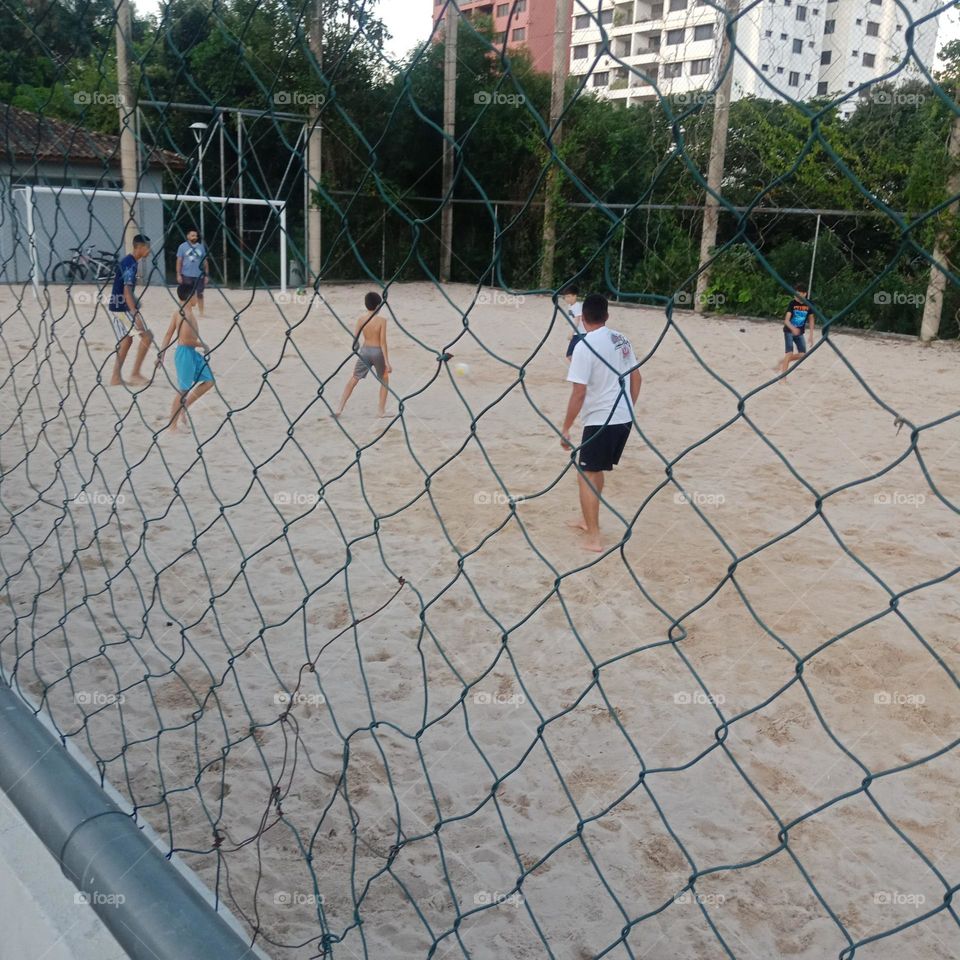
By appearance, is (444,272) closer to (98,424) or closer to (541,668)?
(98,424)

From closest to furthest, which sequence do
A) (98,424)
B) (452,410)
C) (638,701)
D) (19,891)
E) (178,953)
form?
1. (178,953)
2. (19,891)
3. (638,701)
4. (98,424)
5. (452,410)

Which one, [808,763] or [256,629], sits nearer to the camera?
[808,763]

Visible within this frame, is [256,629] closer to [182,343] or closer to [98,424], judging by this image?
[182,343]

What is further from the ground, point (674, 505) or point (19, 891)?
point (19, 891)

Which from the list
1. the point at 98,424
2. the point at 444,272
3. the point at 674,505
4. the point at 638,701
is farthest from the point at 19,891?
the point at 444,272

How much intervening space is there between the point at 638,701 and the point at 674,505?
2.98 metres

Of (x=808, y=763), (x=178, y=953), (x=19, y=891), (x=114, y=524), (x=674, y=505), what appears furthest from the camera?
A: (x=674, y=505)

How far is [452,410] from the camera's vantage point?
9.30m

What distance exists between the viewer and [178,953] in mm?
1164
